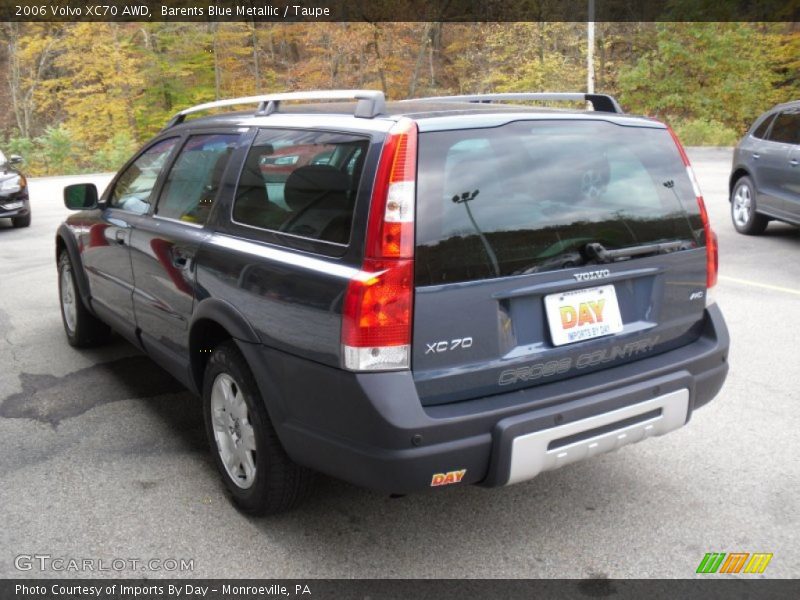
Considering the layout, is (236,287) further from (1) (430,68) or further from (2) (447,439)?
(1) (430,68)

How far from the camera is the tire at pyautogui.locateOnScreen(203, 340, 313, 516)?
10.6ft

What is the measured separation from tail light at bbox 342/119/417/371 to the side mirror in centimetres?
311

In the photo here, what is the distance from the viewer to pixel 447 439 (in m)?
2.74

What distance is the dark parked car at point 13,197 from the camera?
41.9ft

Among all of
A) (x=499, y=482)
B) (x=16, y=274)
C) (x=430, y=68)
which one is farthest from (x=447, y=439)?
(x=430, y=68)

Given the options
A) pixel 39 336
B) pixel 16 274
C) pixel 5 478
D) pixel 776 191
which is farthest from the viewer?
pixel 776 191

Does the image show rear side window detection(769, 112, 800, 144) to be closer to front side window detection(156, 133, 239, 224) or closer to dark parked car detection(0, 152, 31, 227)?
front side window detection(156, 133, 239, 224)

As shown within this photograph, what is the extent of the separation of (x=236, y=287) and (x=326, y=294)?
65cm

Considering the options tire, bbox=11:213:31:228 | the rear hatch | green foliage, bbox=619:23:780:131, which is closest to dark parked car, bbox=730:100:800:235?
the rear hatch

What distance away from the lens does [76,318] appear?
5.89 m

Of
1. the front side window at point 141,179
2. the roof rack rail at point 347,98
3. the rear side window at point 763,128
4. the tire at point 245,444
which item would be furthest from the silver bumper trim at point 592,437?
the rear side window at point 763,128

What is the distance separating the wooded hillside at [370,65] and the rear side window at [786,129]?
28.2 metres

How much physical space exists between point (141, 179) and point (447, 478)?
2993mm

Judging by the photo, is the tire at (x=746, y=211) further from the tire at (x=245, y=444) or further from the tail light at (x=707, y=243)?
the tire at (x=245, y=444)
